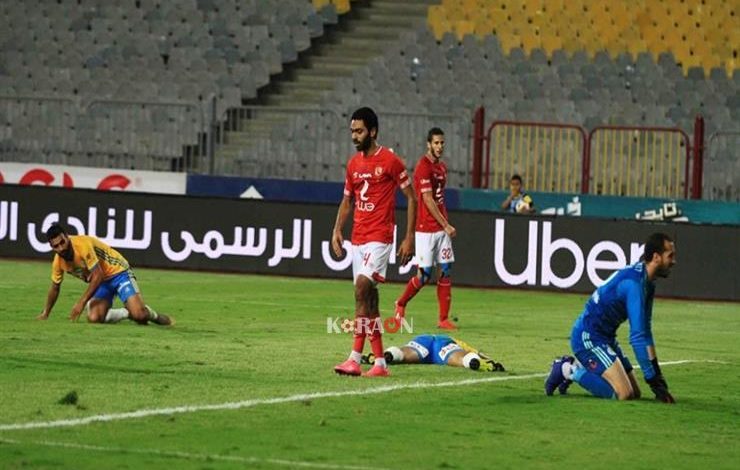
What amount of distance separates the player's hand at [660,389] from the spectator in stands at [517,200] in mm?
14911

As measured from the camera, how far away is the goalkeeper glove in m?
12.4

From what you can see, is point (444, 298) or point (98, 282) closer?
point (98, 282)

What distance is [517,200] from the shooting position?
28062 mm

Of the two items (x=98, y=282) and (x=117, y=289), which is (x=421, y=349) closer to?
(x=98, y=282)

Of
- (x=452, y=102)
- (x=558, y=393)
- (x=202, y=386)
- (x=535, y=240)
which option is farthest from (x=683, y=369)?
(x=452, y=102)

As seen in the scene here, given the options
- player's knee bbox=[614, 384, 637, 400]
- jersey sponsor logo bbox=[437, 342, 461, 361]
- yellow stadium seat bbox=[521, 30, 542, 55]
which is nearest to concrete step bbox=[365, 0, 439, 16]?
yellow stadium seat bbox=[521, 30, 542, 55]

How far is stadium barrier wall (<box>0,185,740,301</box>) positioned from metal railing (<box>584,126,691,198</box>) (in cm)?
358

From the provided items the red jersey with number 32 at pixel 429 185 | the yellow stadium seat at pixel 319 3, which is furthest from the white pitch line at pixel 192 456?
the yellow stadium seat at pixel 319 3

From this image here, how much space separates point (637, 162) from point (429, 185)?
10857 millimetres

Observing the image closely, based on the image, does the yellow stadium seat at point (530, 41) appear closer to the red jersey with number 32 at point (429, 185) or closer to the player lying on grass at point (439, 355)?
the red jersey with number 32 at point (429, 185)

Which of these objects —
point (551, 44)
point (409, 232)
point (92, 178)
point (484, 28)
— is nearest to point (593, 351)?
point (409, 232)

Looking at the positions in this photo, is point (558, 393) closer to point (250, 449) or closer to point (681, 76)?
point (250, 449)

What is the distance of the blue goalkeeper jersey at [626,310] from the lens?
1224 centimetres

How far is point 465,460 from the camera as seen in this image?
9.99 metres
